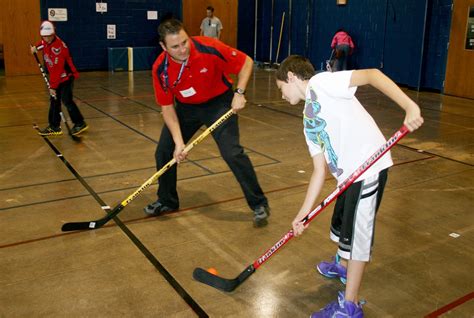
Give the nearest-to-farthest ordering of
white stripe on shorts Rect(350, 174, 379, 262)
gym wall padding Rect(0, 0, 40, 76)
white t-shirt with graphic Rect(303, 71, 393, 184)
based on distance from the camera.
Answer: white t-shirt with graphic Rect(303, 71, 393, 184)
white stripe on shorts Rect(350, 174, 379, 262)
gym wall padding Rect(0, 0, 40, 76)

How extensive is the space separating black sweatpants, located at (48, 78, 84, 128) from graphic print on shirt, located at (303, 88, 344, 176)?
17.4 feet

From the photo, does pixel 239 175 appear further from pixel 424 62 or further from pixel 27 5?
pixel 27 5

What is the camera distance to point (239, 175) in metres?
4.05

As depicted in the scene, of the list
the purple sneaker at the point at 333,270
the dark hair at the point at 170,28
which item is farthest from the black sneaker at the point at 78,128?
the purple sneaker at the point at 333,270

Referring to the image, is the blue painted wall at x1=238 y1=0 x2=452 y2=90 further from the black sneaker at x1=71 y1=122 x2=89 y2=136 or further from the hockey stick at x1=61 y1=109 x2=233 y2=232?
the hockey stick at x1=61 y1=109 x2=233 y2=232

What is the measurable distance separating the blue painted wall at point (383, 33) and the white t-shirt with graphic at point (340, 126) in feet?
33.0

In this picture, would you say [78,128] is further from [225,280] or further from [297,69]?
[297,69]

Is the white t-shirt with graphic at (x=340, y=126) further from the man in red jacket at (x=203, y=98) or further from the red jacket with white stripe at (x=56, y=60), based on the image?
the red jacket with white stripe at (x=56, y=60)

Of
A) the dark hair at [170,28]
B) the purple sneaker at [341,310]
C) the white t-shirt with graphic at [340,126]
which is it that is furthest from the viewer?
the dark hair at [170,28]

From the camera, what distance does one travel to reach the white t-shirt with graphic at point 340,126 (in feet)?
7.91

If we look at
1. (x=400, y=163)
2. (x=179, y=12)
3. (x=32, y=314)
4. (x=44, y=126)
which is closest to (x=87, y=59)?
(x=179, y=12)

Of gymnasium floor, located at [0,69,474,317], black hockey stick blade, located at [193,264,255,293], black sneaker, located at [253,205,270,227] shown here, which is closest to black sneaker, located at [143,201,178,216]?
gymnasium floor, located at [0,69,474,317]

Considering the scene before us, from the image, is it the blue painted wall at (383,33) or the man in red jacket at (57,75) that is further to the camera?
the blue painted wall at (383,33)

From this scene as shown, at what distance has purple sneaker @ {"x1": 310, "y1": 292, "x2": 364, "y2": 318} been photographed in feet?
8.71
